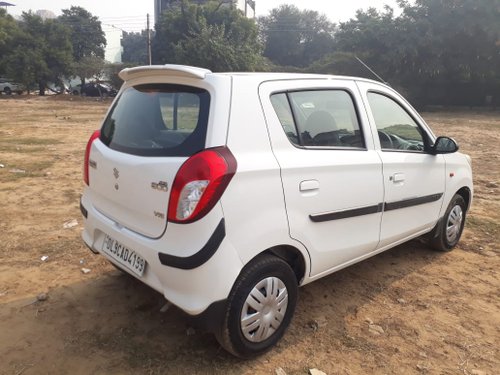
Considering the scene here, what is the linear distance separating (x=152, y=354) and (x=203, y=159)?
1.30 meters

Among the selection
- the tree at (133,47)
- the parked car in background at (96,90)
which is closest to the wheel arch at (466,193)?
the parked car in background at (96,90)

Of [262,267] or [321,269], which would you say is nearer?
[262,267]

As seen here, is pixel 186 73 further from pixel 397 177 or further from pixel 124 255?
pixel 397 177

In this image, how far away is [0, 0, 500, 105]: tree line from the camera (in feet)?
89.4

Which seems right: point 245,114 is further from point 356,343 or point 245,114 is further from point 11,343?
point 11,343

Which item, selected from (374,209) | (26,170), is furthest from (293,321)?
(26,170)

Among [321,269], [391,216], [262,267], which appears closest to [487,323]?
[391,216]

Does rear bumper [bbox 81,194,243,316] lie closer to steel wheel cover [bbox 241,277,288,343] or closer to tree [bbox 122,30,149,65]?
steel wheel cover [bbox 241,277,288,343]

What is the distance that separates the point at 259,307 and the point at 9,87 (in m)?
43.1

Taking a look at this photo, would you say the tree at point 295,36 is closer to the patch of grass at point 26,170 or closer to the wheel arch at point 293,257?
the patch of grass at point 26,170

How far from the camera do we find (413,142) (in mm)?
3818

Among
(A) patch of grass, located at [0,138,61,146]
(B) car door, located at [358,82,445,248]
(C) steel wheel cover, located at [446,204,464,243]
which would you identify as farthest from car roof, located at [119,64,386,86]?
(A) patch of grass, located at [0,138,61,146]

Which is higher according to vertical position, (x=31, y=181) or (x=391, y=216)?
(x=391, y=216)

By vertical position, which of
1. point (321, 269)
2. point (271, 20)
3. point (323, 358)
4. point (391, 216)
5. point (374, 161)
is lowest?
point (323, 358)
